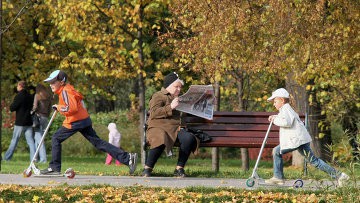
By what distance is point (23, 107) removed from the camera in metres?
23.2

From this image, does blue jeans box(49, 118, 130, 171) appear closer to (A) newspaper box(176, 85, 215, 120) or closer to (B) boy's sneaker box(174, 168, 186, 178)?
(B) boy's sneaker box(174, 168, 186, 178)

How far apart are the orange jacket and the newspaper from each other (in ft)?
4.63

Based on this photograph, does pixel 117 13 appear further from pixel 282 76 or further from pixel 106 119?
pixel 106 119

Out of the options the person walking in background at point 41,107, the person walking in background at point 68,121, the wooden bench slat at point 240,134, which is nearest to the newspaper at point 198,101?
the wooden bench slat at point 240,134

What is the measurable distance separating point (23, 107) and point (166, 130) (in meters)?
9.20

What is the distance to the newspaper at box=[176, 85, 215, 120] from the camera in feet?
49.1

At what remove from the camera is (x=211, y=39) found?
17859 mm

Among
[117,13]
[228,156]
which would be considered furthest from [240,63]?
[228,156]

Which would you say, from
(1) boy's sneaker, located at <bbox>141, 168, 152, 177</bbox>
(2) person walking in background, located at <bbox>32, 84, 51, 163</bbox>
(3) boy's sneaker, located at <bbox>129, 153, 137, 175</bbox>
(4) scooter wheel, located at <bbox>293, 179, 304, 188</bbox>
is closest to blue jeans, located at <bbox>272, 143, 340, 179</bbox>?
(4) scooter wheel, located at <bbox>293, 179, 304, 188</bbox>

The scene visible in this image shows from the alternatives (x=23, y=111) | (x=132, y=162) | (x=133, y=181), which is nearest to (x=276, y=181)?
(x=133, y=181)

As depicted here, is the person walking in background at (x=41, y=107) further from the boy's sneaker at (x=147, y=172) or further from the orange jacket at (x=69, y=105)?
the boy's sneaker at (x=147, y=172)

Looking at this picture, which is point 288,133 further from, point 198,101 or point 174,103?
point 198,101

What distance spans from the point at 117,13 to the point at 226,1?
154 inches

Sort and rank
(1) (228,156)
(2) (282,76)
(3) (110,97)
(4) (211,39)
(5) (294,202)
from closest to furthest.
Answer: (5) (294,202), (4) (211,39), (2) (282,76), (3) (110,97), (1) (228,156)
